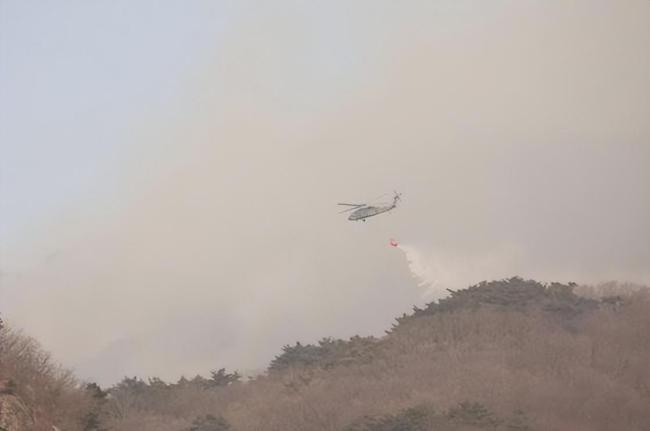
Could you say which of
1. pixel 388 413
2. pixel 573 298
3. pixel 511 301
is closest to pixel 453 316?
pixel 511 301

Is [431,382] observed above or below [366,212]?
below

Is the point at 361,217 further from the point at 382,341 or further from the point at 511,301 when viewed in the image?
the point at 511,301

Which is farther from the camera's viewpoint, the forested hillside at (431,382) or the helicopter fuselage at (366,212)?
the helicopter fuselage at (366,212)

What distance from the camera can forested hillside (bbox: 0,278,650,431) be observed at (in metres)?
35.8

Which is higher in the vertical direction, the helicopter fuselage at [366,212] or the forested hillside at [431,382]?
the helicopter fuselage at [366,212]

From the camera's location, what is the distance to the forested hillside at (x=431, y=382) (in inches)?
1410

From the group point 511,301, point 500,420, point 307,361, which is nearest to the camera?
point 500,420

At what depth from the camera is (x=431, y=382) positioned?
4538cm

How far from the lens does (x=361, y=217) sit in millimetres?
58625

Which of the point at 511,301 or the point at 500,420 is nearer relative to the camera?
the point at 500,420

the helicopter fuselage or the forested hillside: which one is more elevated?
the helicopter fuselage

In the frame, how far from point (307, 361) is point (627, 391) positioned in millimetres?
26633

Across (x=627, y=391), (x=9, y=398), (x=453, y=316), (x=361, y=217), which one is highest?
(x=361, y=217)

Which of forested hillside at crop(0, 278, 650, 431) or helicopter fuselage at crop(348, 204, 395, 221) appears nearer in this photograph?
forested hillside at crop(0, 278, 650, 431)
